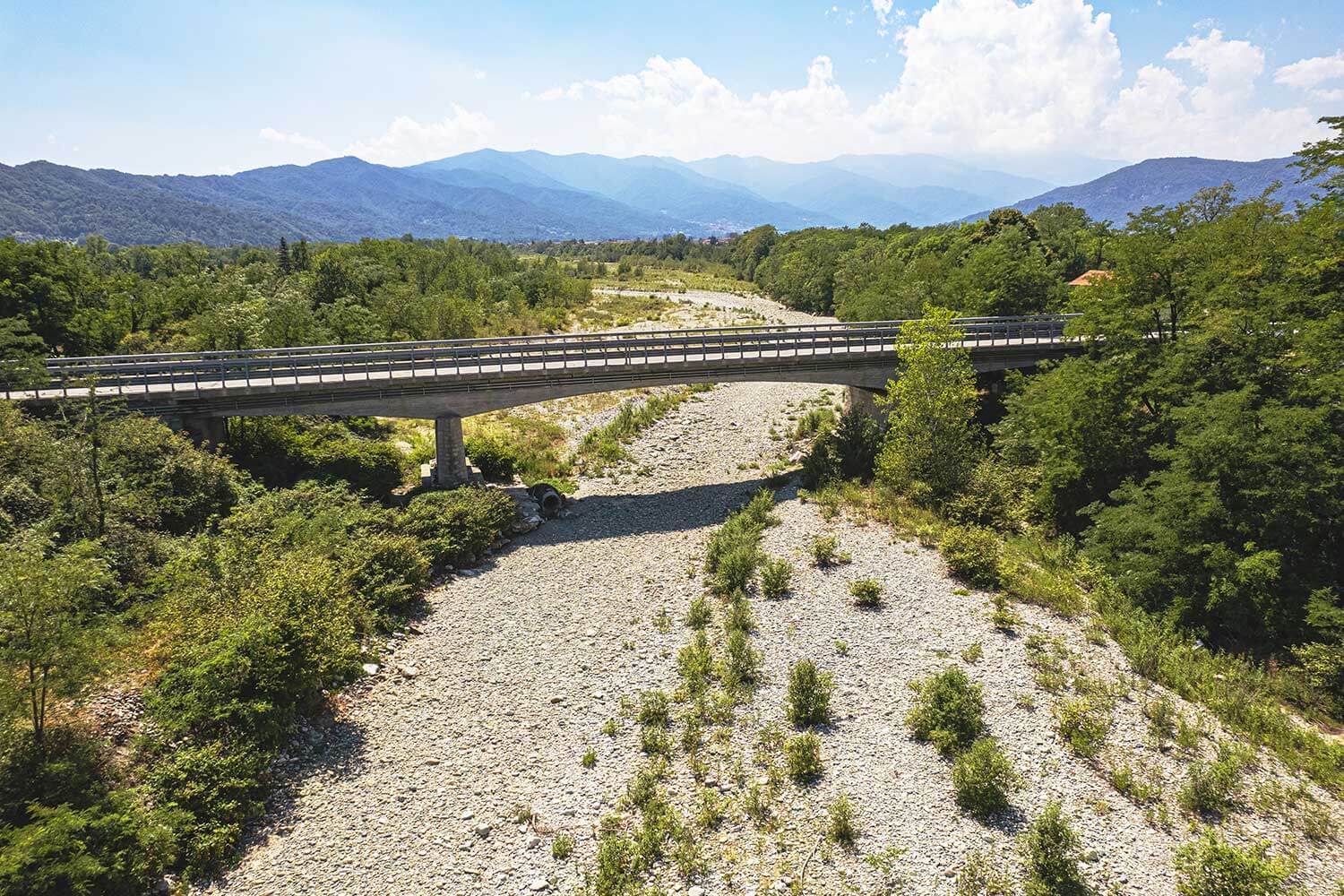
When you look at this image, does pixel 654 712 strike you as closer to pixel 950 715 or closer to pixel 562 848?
pixel 562 848

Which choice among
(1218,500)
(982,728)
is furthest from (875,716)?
(1218,500)

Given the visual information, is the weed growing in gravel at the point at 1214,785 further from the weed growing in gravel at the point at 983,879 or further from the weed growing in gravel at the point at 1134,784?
the weed growing in gravel at the point at 983,879

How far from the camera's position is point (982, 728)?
17.1m

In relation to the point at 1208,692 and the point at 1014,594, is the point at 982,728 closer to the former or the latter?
the point at 1208,692

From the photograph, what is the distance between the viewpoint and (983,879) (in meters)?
13.0

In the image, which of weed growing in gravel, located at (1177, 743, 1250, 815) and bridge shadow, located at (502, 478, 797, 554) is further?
bridge shadow, located at (502, 478, 797, 554)

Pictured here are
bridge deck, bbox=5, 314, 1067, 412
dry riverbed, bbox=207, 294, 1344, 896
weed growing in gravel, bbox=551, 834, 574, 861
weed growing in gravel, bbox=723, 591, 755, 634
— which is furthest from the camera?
bridge deck, bbox=5, 314, 1067, 412

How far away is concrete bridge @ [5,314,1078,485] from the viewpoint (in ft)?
105

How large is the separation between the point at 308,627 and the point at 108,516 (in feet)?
34.1

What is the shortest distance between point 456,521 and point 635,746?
15.1m

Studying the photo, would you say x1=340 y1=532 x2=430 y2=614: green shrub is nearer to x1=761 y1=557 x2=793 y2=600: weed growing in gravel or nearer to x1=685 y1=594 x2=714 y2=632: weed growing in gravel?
x1=685 y1=594 x2=714 y2=632: weed growing in gravel

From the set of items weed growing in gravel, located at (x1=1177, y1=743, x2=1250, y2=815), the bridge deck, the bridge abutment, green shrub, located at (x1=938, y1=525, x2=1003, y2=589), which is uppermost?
the bridge deck

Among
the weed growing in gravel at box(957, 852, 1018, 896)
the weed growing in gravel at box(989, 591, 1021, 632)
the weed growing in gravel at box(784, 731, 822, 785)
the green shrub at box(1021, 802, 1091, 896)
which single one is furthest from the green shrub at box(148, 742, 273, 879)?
the weed growing in gravel at box(989, 591, 1021, 632)

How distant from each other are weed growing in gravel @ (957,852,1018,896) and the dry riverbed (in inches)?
10.0
